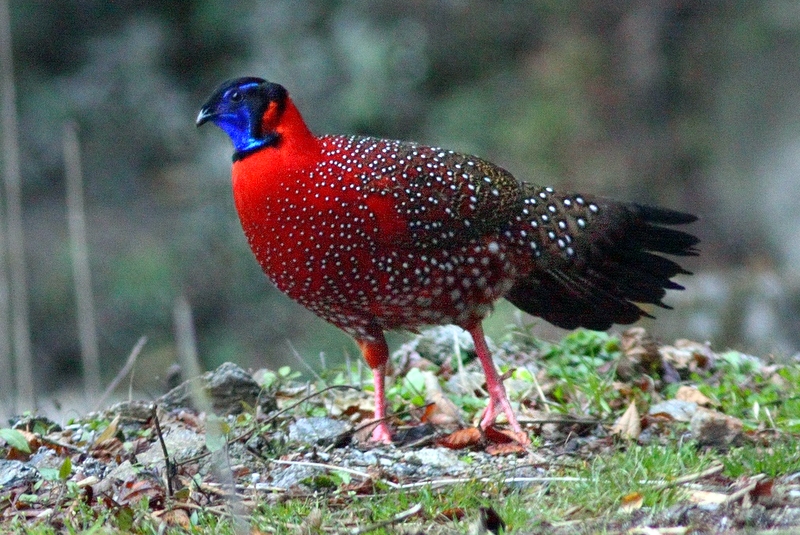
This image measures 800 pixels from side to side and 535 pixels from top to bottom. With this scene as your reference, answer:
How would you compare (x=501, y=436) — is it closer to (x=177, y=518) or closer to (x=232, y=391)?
(x=232, y=391)

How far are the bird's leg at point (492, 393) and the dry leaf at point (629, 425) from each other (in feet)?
1.32

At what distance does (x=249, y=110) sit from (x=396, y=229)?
0.80 m

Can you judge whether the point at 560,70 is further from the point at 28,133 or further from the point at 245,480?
the point at 245,480

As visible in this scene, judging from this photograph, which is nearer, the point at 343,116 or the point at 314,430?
the point at 314,430

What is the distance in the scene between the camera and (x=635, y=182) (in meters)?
11.0

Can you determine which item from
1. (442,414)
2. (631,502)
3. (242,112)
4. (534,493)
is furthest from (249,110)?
(631,502)

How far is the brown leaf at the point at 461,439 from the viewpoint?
4.16 meters

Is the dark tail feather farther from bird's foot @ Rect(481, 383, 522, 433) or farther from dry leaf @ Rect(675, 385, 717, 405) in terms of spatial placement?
bird's foot @ Rect(481, 383, 522, 433)

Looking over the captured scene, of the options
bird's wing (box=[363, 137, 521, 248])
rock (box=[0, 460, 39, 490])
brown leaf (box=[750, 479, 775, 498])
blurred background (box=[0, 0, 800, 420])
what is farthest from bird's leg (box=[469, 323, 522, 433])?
blurred background (box=[0, 0, 800, 420])

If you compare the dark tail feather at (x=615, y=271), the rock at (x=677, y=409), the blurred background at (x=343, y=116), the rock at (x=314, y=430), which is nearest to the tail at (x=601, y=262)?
the dark tail feather at (x=615, y=271)

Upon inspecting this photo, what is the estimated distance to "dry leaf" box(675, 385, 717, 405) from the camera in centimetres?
484

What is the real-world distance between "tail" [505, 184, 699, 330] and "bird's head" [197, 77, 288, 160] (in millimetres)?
1190

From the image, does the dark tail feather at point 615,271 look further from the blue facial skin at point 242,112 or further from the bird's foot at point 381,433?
the blue facial skin at point 242,112

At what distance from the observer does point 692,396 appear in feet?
16.0
